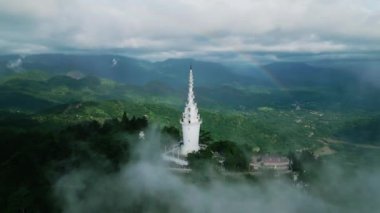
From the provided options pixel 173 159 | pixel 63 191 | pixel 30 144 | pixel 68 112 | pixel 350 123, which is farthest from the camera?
pixel 350 123

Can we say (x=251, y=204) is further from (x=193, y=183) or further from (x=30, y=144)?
(x=30, y=144)

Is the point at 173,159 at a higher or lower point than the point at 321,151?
higher

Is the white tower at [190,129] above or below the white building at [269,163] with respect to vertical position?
above

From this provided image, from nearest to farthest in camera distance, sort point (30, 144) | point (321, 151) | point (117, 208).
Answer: point (117, 208) < point (30, 144) < point (321, 151)

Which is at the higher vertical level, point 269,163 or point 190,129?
point 190,129

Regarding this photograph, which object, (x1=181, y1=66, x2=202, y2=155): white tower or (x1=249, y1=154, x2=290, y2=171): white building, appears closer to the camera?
(x1=181, y1=66, x2=202, y2=155): white tower

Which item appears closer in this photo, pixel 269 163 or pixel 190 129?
pixel 190 129

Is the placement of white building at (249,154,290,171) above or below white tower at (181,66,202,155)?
below

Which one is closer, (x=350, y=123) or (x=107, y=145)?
(x=107, y=145)

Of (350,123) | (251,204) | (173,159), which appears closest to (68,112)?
(173,159)

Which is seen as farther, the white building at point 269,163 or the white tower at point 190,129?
the white building at point 269,163
